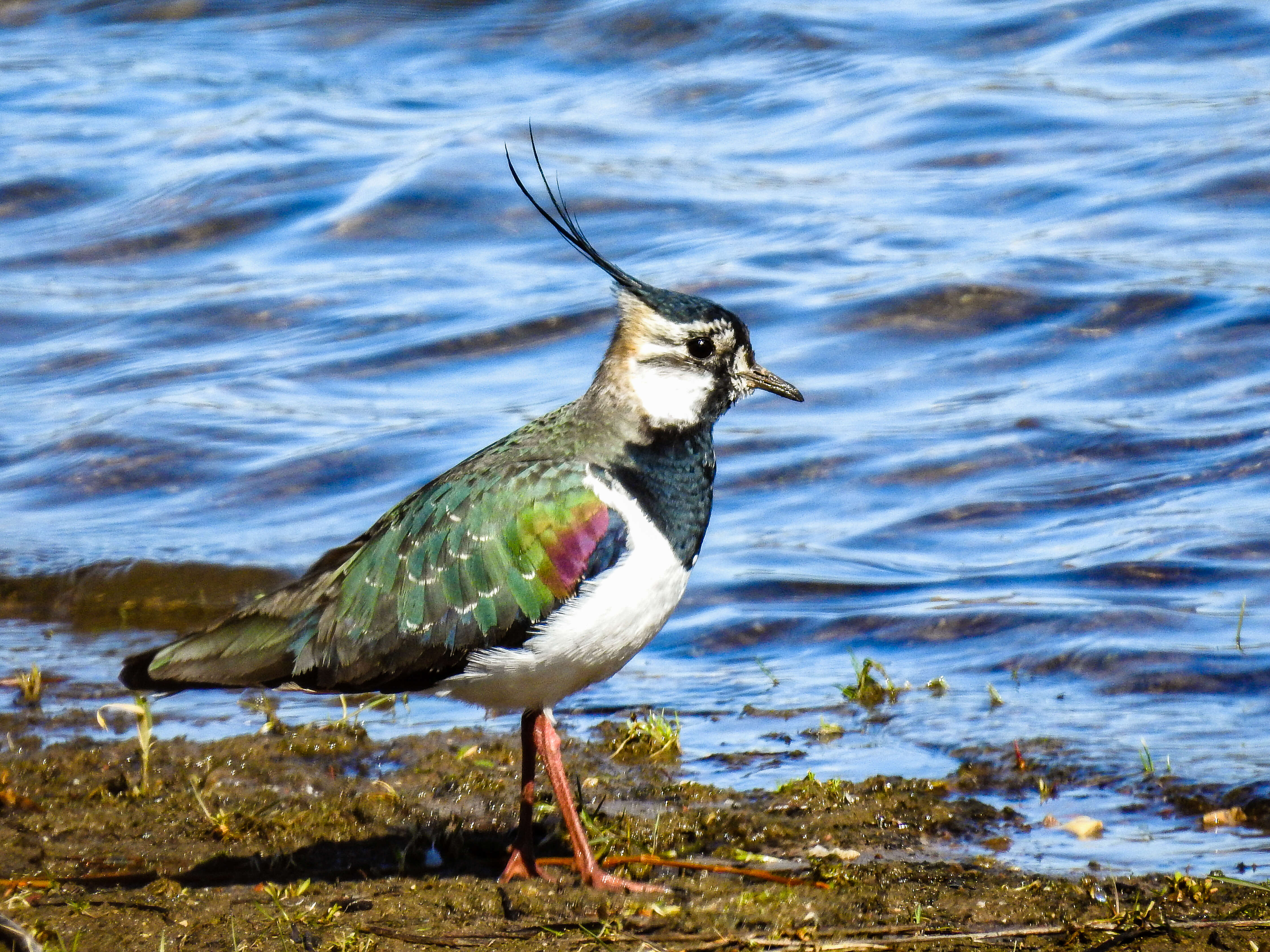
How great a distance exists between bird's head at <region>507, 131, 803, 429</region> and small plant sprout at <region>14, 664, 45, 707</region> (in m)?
2.76

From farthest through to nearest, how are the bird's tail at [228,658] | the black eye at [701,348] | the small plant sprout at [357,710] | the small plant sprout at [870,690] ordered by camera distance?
the small plant sprout at [870,690] → the small plant sprout at [357,710] → the black eye at [701,348] → the bird's tail at [228,658]

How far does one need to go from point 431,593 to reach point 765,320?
261 inches

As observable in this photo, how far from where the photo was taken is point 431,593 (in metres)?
5.11

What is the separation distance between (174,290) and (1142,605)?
8.09 meters

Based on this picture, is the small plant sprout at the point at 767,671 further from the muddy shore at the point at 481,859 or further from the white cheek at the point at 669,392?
the white cheek at the point at 669,392

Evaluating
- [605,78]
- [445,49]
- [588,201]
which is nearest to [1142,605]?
[588,201]

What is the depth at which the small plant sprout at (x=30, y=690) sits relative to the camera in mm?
6652

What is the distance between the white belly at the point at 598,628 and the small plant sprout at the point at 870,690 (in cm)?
163

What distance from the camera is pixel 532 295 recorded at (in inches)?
476

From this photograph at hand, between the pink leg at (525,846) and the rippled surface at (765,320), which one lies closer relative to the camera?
the pink leg at (525,846)

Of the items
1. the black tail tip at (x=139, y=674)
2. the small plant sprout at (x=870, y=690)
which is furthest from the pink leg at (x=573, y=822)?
the small plant sprout at (x=870, y=690)

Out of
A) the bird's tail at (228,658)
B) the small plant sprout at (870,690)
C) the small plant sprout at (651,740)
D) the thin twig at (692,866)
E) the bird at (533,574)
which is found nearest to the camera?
the thin twig at (692,866)

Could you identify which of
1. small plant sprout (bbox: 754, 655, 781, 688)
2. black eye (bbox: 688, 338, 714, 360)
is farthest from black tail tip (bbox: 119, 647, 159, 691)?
small plant sprout (bbox: 754, 655, 781, 688)

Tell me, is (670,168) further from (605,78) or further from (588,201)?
(605,78)
